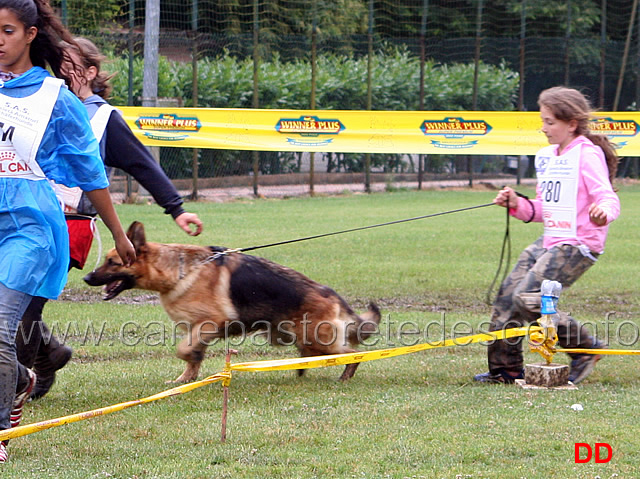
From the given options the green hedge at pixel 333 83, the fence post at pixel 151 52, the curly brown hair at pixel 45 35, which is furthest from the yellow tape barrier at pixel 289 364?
the green hedge at pixel 333 83

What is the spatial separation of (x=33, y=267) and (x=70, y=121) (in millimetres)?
582

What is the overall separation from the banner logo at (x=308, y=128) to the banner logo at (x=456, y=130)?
1764 mm

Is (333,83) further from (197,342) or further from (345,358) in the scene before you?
(345,358)

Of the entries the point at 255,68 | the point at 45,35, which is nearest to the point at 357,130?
the point at 255,68

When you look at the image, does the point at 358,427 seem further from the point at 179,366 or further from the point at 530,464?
the point at 179,366

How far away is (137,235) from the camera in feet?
17.6

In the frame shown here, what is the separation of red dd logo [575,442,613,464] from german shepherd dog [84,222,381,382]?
1.97 m

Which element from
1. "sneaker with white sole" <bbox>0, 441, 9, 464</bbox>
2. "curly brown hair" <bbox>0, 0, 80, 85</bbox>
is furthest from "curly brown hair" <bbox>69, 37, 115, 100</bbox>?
"sneaker with white sole" <bbox>0, 441, 9, 464</bbox>

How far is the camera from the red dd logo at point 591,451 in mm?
3803

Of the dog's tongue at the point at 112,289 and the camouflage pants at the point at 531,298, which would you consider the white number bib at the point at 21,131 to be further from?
the camouflage pants at the point at 531,298

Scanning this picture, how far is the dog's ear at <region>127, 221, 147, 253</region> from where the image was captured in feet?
17.4

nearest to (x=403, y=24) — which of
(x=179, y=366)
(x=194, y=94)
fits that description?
(x=194, y=94)

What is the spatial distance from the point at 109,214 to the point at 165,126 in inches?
509

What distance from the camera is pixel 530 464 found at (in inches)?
148
